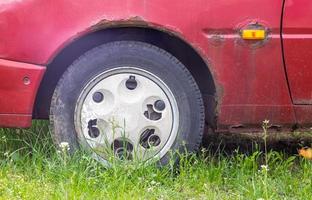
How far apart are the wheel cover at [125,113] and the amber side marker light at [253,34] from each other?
56 centimetres

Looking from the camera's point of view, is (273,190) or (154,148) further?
(154,148)

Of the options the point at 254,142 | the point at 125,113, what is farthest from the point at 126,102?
the point at 254,142

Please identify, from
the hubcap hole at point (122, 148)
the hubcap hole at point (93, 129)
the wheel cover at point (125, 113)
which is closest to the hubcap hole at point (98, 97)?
the wheel cover at point (125, 113)

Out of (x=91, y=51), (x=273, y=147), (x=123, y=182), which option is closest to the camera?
(x=123, y=182)

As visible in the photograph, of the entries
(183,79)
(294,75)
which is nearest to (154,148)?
(183,79)

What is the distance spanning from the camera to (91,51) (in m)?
3.83

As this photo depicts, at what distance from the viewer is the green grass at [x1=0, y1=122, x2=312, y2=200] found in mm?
3510

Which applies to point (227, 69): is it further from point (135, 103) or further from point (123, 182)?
point (123, 182)

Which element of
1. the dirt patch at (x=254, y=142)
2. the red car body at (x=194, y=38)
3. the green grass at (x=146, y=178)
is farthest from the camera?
the dirt patch at (x=254, y=142)

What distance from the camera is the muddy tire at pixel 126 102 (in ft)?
12.5

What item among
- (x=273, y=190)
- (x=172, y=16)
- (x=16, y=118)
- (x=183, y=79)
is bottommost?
(x=273, y=190)

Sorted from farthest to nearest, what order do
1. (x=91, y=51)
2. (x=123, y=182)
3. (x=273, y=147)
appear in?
(x=273, y=147) < (x=91, y=51) < (x=123, y=182)

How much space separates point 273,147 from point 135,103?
4.88 ft

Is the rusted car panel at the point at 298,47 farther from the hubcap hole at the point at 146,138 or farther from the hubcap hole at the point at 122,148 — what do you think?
the hubcap hole at the point at 122,148
